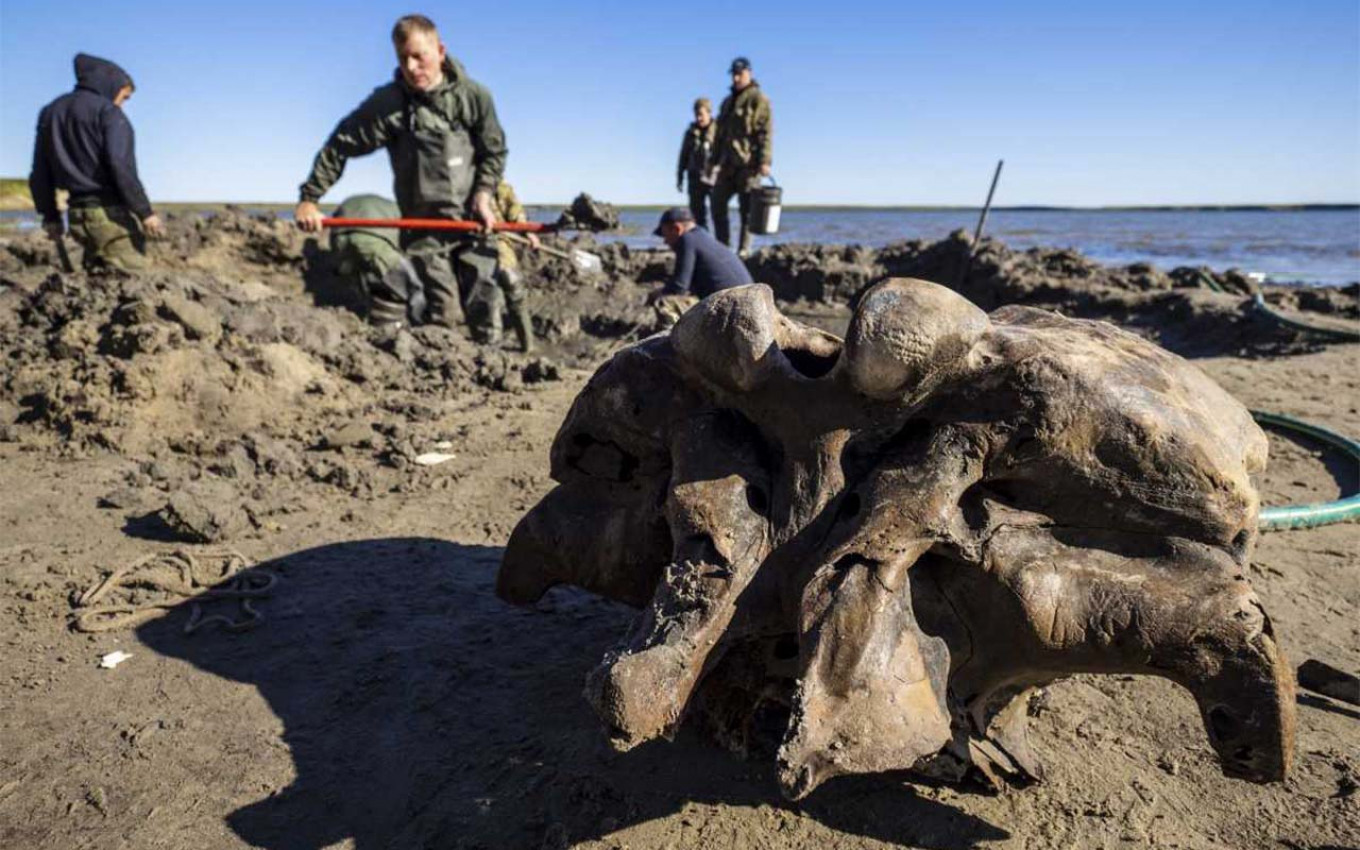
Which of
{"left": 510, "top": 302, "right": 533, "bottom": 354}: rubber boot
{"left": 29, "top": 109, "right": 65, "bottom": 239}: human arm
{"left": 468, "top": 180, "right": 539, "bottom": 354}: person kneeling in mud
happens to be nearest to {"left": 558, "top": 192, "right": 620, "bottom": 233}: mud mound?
{"left": 468, "top": 180, "right": 539, "bottom": 354}: person kneeling in mud

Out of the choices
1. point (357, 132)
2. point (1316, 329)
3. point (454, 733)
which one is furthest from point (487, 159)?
point (1316, 329)

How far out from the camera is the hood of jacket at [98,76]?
7.43 m

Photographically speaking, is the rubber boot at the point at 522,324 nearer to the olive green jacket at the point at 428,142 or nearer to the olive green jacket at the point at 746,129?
the olive green jacket at the point at 428,142

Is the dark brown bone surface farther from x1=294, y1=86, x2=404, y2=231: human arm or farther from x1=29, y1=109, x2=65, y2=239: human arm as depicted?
x1=29, y1=109, x2=65, y2=239: human arm

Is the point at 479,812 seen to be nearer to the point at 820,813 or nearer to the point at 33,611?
the point at 820,813

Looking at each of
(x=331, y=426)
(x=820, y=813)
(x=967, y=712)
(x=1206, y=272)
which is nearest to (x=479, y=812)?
(x=820, y=813)

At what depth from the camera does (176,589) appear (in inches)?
138

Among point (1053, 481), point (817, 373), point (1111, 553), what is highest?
point (817, 373)

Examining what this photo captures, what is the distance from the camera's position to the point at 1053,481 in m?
2.08

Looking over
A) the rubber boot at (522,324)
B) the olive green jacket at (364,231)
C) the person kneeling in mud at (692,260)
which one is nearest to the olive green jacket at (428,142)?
the olive green jacket at (364,231)

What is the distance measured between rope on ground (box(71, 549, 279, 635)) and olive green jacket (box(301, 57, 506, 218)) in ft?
12.0

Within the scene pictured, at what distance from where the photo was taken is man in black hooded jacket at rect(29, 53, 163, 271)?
7.39 meters

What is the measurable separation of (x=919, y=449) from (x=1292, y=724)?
97cm

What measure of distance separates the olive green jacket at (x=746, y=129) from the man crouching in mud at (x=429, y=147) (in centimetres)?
550
